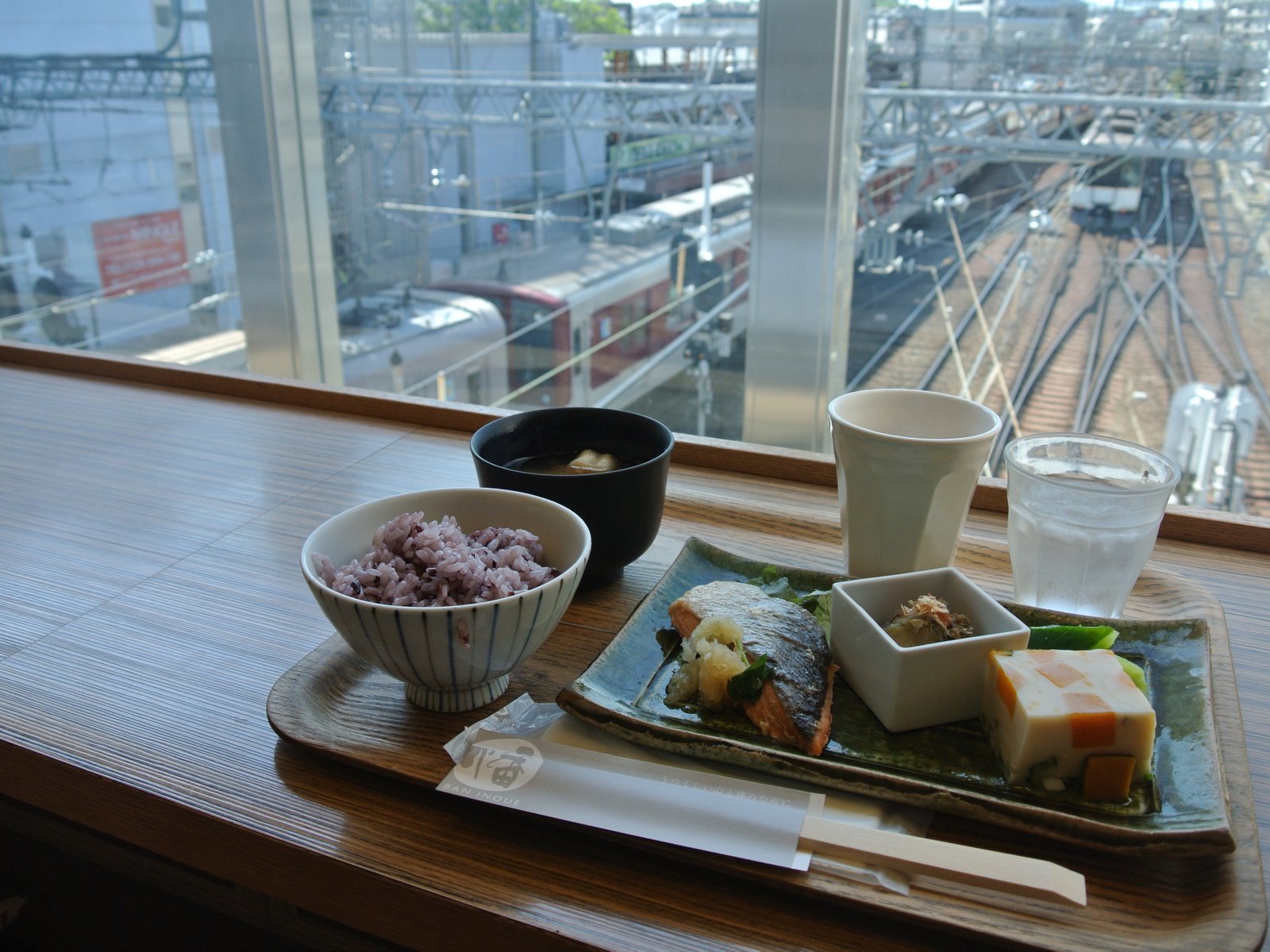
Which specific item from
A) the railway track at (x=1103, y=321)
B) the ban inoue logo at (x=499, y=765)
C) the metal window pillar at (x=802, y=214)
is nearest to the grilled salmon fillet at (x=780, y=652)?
the ban inoue logo at (x=499, y=765)

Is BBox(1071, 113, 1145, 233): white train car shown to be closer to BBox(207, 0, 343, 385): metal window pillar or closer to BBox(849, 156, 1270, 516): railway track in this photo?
BBox(849, 156, 1270, 516): railway track

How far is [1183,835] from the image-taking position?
1.65ft

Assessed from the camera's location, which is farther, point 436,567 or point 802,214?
point 802,214

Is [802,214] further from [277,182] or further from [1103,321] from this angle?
[277,182]

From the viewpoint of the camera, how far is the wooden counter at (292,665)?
1.69 feet

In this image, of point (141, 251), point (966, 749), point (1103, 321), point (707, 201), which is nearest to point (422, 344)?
point (707, 201)

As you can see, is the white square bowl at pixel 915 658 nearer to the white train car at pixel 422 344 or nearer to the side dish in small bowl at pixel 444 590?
the side dish in small bowl at pixel 444 590

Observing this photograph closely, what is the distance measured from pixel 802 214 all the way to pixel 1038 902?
132cm

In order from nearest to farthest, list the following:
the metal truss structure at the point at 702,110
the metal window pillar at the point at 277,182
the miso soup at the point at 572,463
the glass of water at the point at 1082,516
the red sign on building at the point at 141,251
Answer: the glass of water at the point at 1082,516 → the miso soup at the point at 572,463 → the metal truss structure at the point at 702,110 → the metal window pillar at the point at 277,182 → the red sign on building at the point at 141,251

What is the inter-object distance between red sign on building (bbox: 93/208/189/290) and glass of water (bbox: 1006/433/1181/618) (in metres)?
2.37

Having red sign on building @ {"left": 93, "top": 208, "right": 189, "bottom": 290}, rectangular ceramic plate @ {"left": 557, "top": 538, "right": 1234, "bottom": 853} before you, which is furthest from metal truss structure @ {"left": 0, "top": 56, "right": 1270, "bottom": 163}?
rectangular ceramic plate @ {"left": 557, "top": 538, "right": 1234, "bottom": 853}

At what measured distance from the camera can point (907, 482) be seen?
74 centimetres

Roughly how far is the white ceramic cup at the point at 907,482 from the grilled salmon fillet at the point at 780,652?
0.11 m

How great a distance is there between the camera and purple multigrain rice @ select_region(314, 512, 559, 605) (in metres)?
0.61
